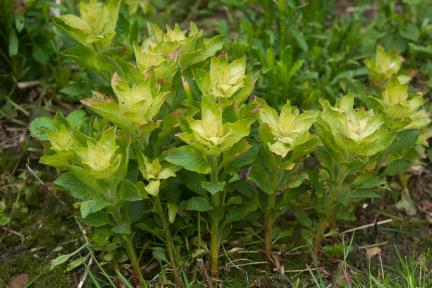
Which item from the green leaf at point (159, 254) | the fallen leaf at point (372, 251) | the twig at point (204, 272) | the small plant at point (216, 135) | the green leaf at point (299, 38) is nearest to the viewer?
the small plant at point (216, 135)

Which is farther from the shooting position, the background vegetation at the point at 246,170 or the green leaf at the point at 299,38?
the green leaf at the point at 299,38

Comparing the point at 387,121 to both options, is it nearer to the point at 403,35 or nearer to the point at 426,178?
the point at 426,178

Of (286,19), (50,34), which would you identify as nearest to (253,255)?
(286,19)

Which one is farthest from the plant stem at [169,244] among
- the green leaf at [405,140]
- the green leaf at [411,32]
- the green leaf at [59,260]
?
the green leaf at [411,32]

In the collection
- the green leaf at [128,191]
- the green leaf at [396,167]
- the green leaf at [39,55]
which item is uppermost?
the green leaf at [128,191]

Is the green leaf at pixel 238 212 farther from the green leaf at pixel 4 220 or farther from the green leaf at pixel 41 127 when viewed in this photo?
the green leaf at pixel 4 220

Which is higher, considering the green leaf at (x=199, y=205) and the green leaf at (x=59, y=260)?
the green leaf at (x=199, y=205)

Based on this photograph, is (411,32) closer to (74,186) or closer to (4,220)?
(74,186)

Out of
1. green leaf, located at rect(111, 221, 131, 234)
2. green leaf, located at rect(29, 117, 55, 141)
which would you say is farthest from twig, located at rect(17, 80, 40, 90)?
green leaf, located at rect(111, 221, 131, 234)
